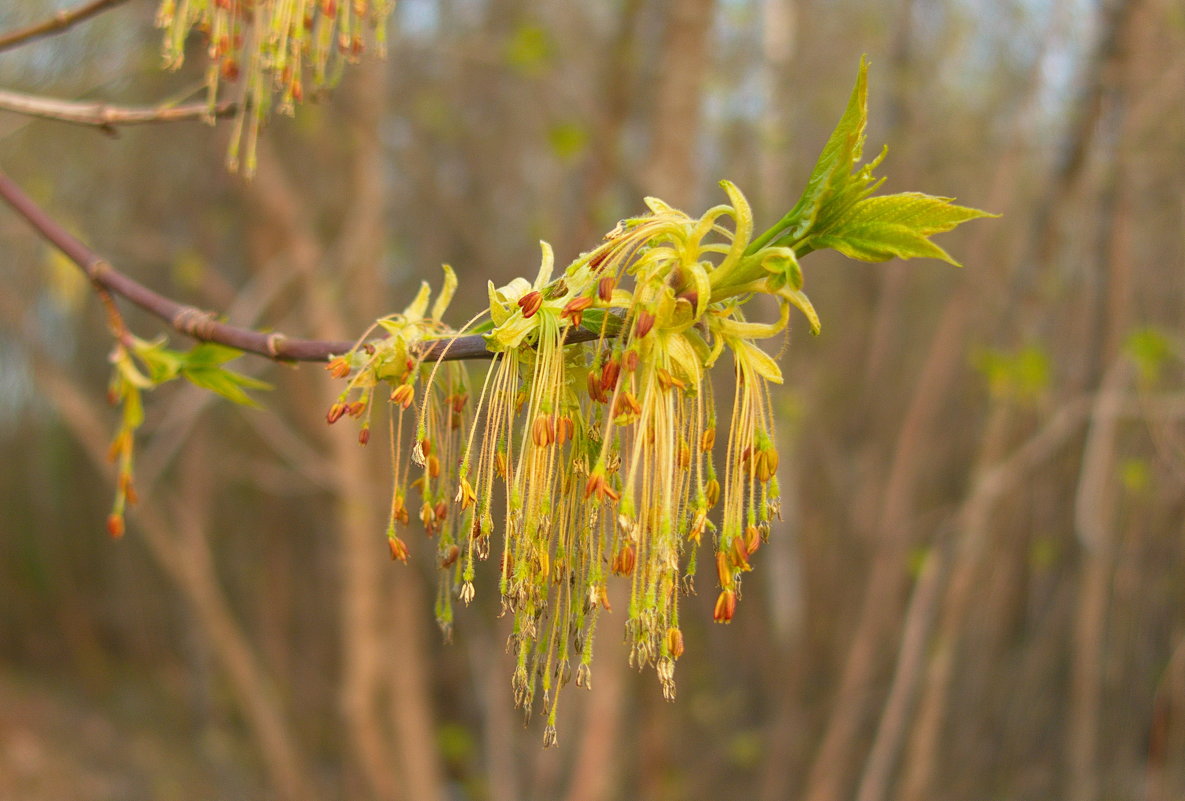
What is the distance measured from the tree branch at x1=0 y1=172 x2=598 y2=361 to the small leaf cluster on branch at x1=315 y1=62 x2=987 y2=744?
0.02 metres

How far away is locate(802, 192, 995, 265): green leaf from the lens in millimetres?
757

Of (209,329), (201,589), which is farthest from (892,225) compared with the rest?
(201,589)

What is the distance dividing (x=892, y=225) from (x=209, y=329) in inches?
31.0

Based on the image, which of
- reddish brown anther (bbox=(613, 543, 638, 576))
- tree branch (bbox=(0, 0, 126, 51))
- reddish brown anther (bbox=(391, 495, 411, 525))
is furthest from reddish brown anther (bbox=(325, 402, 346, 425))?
tree branch (bbox=(0, 0, 126, 51))

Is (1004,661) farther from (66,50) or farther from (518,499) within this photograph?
(66,50)

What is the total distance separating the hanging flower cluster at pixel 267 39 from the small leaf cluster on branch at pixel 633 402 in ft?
1.53

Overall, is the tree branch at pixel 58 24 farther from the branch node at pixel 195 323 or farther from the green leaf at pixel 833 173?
the green leaf at pixel 833 173

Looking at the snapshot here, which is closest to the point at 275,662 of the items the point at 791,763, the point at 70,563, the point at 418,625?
the point at 418,625

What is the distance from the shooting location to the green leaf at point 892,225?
2.48 ft

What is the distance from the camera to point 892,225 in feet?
2.53

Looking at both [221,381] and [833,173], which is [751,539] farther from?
[221,381]

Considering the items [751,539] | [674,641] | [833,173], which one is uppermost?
[833,173]

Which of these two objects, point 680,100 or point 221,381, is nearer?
point 221,381

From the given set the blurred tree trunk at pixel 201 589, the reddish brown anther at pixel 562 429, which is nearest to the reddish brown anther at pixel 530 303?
the reddish brown anther at pixel 562 429
